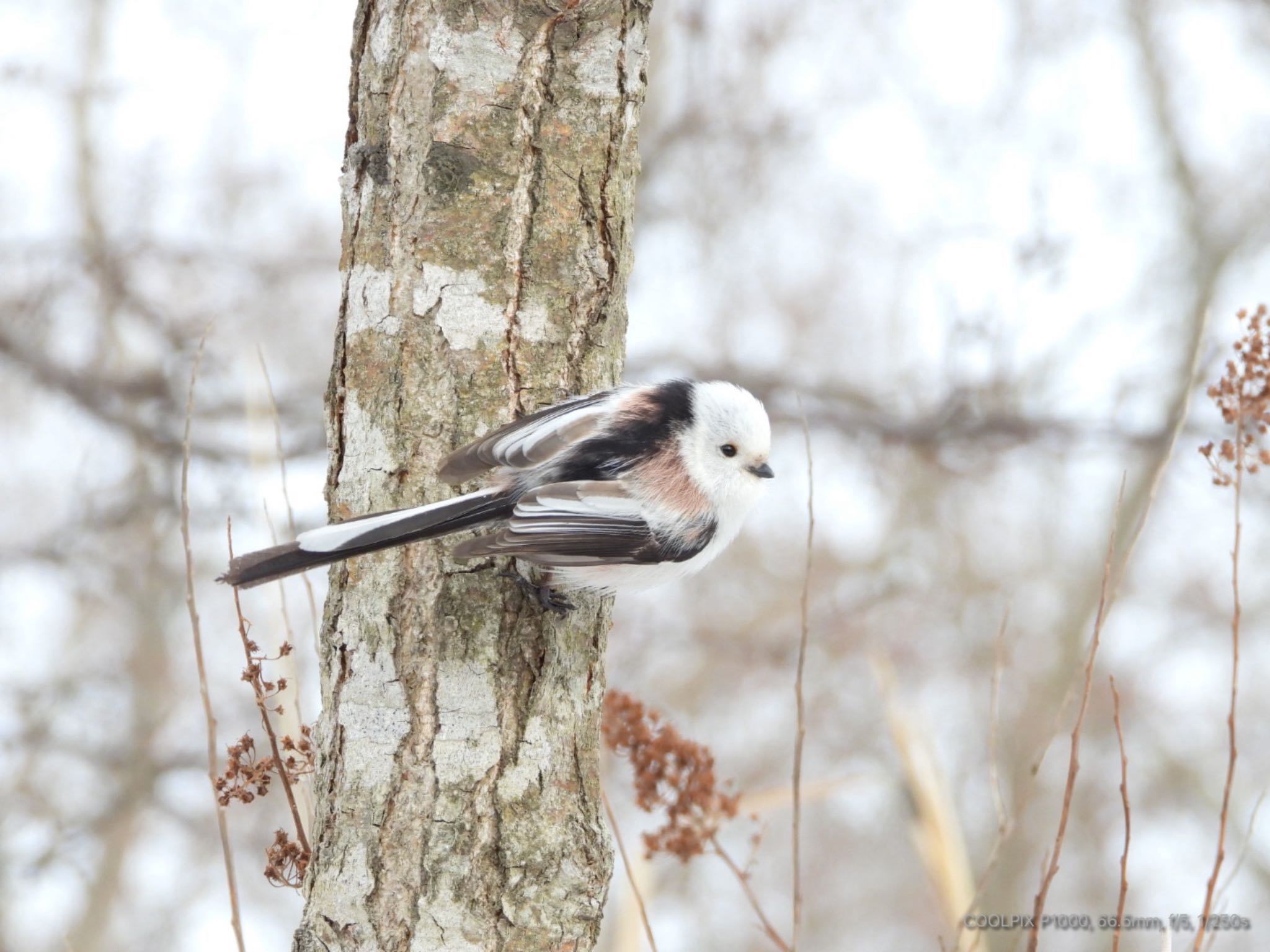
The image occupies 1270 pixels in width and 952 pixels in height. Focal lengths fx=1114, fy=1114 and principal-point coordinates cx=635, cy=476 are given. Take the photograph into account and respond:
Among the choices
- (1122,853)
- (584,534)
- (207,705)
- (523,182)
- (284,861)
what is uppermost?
(523,182)

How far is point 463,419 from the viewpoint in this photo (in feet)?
Result: 6.42

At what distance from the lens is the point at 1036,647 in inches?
349

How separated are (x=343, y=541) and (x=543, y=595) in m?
0.37

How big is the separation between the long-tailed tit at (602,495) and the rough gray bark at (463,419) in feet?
0.34

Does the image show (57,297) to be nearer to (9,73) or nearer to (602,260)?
(9,73)

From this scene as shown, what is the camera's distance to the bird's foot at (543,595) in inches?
74.5

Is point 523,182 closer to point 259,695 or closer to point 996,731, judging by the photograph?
point 259,695

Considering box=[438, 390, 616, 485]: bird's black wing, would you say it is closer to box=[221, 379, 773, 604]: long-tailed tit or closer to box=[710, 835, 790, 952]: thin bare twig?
box=[221, 379, 773, 604]: long-tailed tit

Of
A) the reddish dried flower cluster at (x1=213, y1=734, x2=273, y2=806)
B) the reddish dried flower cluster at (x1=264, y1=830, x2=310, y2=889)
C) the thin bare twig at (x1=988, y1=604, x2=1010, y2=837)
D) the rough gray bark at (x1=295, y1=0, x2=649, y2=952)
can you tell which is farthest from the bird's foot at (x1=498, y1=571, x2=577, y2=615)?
the thin bare twig at (x1=988, y1=604, x2=1010, y2=837)

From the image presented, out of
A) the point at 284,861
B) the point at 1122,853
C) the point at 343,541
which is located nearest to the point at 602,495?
the point at 343,541

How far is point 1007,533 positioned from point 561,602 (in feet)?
25.4

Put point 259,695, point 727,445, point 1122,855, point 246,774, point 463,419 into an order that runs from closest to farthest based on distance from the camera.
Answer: point 1122,855 → point 259,695 → point 246,774 → point 463,419 → point 727,445

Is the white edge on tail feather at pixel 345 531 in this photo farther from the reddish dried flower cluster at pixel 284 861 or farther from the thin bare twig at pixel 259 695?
the reddish dried flower cluster at pixel 284 861

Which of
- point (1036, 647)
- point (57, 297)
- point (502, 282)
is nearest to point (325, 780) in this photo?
point (502, 282)
